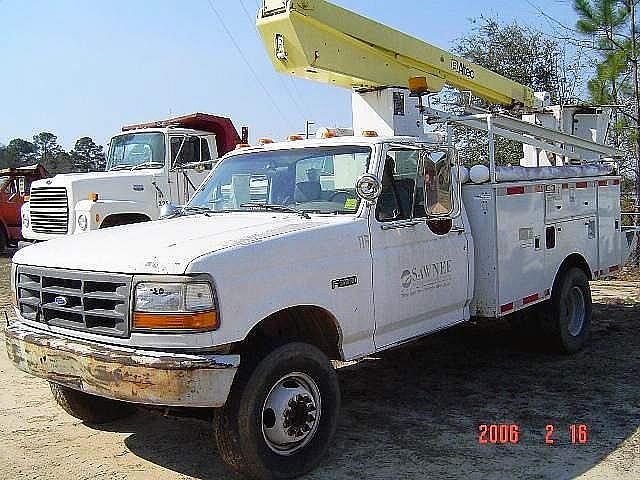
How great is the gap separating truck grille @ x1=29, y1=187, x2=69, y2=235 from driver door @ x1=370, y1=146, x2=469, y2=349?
24.3 ft

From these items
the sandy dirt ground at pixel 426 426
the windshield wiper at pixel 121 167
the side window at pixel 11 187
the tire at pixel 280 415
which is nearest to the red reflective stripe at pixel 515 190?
the sandy dirt ground at pixel 426 426

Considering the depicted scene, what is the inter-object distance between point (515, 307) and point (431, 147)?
1.65 meters

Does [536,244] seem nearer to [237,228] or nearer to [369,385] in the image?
[369,385]

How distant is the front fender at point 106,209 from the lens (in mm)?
10662

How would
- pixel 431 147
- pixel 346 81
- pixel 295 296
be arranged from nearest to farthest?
pixel 295 296, pixel 431 147, pixel 346 81

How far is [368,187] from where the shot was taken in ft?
16.0

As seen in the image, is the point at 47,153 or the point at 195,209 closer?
the point at 195,209

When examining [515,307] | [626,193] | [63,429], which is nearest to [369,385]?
[515,307]

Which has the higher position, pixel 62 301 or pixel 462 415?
pixel 62 301

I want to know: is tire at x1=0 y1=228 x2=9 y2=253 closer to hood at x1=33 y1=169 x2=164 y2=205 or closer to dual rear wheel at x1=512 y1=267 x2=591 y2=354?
hood at x1=33 y1=169 x2=164 y2=205

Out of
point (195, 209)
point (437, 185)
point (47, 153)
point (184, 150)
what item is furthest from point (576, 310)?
point (47, 153)

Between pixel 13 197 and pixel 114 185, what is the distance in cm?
975

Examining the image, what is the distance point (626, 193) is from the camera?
595 inches

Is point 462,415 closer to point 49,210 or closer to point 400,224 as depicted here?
point 400,224
